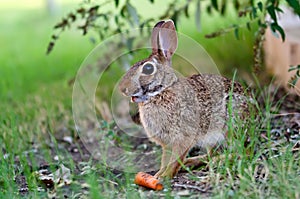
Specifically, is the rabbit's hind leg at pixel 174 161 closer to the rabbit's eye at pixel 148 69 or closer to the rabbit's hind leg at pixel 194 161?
the rabbit's hind leg at pixel 194 161

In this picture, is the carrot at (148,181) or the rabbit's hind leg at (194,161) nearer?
the carrot at (148,181)

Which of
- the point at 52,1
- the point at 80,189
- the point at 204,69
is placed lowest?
the point at 80,189

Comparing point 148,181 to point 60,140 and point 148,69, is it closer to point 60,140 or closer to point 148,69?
point 148,69

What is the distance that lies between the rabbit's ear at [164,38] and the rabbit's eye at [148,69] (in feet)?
0.34

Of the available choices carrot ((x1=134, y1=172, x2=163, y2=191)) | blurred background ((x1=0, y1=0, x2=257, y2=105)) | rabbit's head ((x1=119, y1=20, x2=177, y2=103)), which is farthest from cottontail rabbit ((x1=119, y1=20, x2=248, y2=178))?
blurred background ((x1=0, y1=0, x2=257, y2=105))

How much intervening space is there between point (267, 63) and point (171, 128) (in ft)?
9.50

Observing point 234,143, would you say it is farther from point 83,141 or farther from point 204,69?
point 83,141

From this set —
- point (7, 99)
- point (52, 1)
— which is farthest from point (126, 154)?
point (52, 1)

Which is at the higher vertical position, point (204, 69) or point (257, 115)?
point (204, 69)

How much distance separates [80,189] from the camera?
3555 mm

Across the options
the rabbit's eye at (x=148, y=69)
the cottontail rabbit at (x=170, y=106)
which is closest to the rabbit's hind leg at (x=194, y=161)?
the cottontail rabbit at (x=170, y=106)

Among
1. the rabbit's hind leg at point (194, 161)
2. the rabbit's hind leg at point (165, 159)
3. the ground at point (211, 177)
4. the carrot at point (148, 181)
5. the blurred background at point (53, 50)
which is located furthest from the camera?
the blurred background at point (53, 50)

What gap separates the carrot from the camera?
11.2 feet

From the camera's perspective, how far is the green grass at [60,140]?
3.23 m
